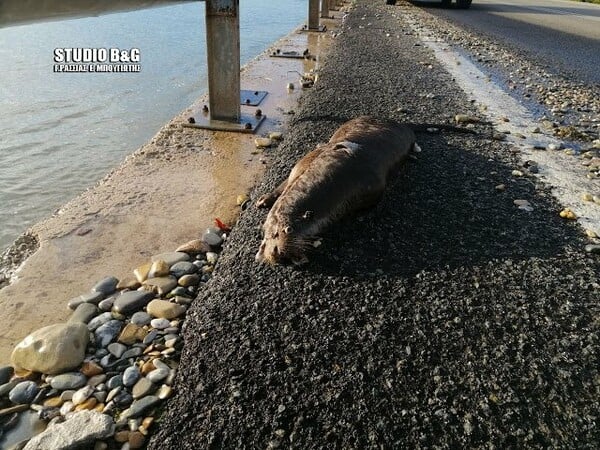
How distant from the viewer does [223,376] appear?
234cm

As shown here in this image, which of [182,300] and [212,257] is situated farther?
[212,257]

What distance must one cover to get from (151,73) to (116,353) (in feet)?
29.4

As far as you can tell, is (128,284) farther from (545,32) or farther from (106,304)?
(545,32)

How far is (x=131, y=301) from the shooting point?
126 inches

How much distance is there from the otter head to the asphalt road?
840 cm

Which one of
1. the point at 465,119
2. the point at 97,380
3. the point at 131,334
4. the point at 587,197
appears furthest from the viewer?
the point at 465,119

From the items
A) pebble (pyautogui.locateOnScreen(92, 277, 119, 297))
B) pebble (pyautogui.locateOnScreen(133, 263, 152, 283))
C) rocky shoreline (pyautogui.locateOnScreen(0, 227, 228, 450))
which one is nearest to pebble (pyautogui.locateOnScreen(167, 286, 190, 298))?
rocky shoreline (pyautogui.locateOnScreen(0, 227, 228, 450))

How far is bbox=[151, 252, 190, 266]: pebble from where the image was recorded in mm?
3669

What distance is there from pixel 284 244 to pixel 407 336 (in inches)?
41.0

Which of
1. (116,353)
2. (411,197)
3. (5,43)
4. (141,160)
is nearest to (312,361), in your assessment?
(116,353)

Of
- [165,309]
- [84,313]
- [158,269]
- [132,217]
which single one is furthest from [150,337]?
[132,217]

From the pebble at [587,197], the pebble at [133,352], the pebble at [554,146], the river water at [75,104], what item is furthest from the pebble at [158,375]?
the pebble at [554,146]

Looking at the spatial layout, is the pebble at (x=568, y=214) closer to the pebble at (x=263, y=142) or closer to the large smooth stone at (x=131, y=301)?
the large smooth stone at (x=131, y=301)

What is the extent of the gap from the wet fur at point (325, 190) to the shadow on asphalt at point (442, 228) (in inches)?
4.9
